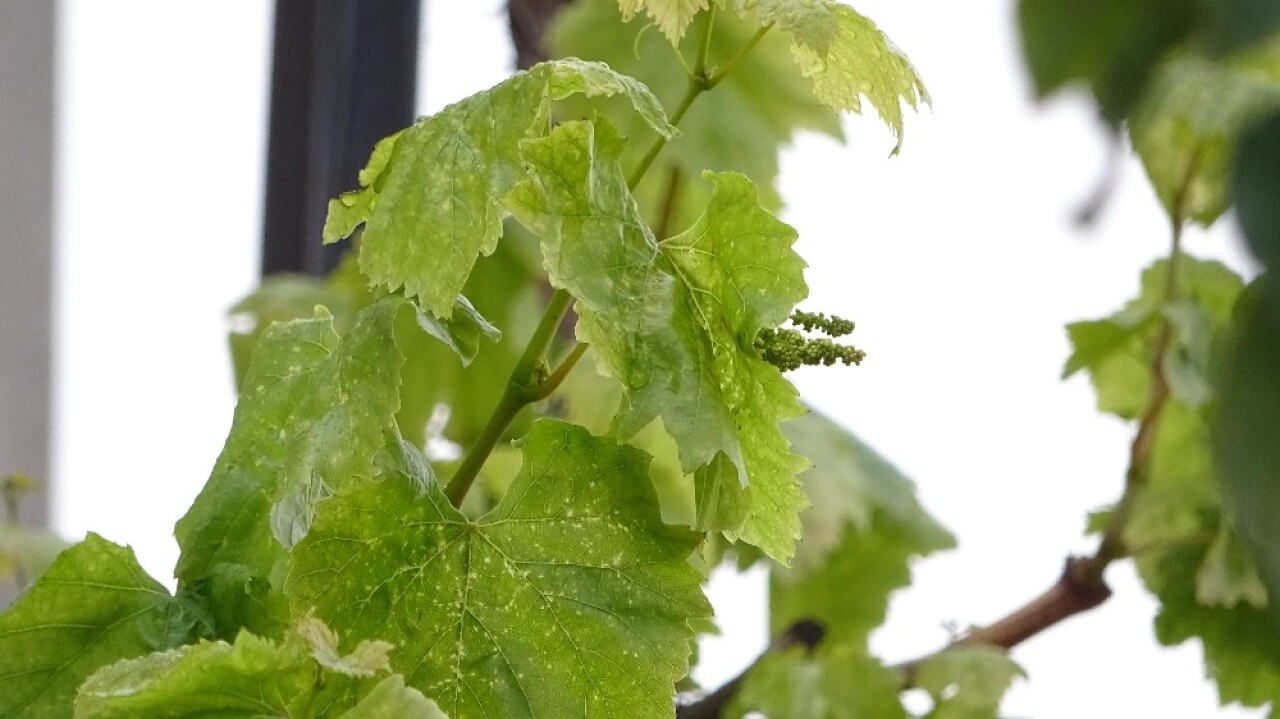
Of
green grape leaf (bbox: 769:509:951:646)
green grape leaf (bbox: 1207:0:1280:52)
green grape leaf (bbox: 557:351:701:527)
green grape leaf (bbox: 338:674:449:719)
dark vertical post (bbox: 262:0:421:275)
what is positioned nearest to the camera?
green grape leaf (bbox: 1207:0:1280:52)

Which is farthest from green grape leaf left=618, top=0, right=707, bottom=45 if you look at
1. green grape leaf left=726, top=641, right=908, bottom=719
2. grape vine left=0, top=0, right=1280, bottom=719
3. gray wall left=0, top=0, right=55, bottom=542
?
gray wall left=0, top=0, right=55, bottom=542

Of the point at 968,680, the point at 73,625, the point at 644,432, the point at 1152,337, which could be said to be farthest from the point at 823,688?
the point at 73,625

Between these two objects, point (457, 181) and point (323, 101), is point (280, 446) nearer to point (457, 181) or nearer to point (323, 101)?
point (457, 181)

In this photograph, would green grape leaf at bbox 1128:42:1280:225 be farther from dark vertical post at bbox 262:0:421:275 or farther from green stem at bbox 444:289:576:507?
dark vertical post at bbox 262:0:421:275

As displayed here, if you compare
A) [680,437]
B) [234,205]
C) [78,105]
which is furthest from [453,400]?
[78,105]

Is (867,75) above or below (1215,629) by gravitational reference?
above

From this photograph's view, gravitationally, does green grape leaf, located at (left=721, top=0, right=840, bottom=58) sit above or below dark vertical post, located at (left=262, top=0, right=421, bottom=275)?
below
